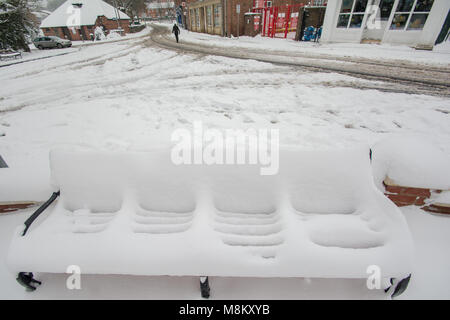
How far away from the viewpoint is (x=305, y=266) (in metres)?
1.42

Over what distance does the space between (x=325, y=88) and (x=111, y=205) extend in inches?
238

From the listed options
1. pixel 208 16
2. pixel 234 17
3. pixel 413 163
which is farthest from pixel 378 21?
pixel 208 16

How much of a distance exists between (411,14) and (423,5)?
19.3 inches

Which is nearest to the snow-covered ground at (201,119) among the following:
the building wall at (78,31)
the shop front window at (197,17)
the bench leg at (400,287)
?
the bench leg at (400,287)

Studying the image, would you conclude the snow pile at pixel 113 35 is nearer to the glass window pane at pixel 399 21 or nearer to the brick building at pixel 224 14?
the brick building at pixel 224 14

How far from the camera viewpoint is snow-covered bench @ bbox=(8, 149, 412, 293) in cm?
144

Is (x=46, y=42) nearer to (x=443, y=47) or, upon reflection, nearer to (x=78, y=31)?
(x=78, y=31)

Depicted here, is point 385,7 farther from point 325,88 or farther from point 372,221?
point 372,221

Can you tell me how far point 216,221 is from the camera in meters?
1.78

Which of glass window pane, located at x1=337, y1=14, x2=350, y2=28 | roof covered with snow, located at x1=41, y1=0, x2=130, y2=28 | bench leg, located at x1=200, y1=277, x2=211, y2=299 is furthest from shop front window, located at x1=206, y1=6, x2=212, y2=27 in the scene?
bench leg, located at x1=200, y1=277, x2=211, y2=299

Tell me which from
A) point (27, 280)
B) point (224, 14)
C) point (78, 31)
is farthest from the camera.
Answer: point (78, 31)

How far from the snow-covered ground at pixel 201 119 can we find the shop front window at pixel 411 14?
26.7ft

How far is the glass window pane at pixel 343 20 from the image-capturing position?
41.2ft

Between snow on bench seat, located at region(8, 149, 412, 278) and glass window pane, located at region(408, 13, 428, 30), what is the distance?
46.7 ft
